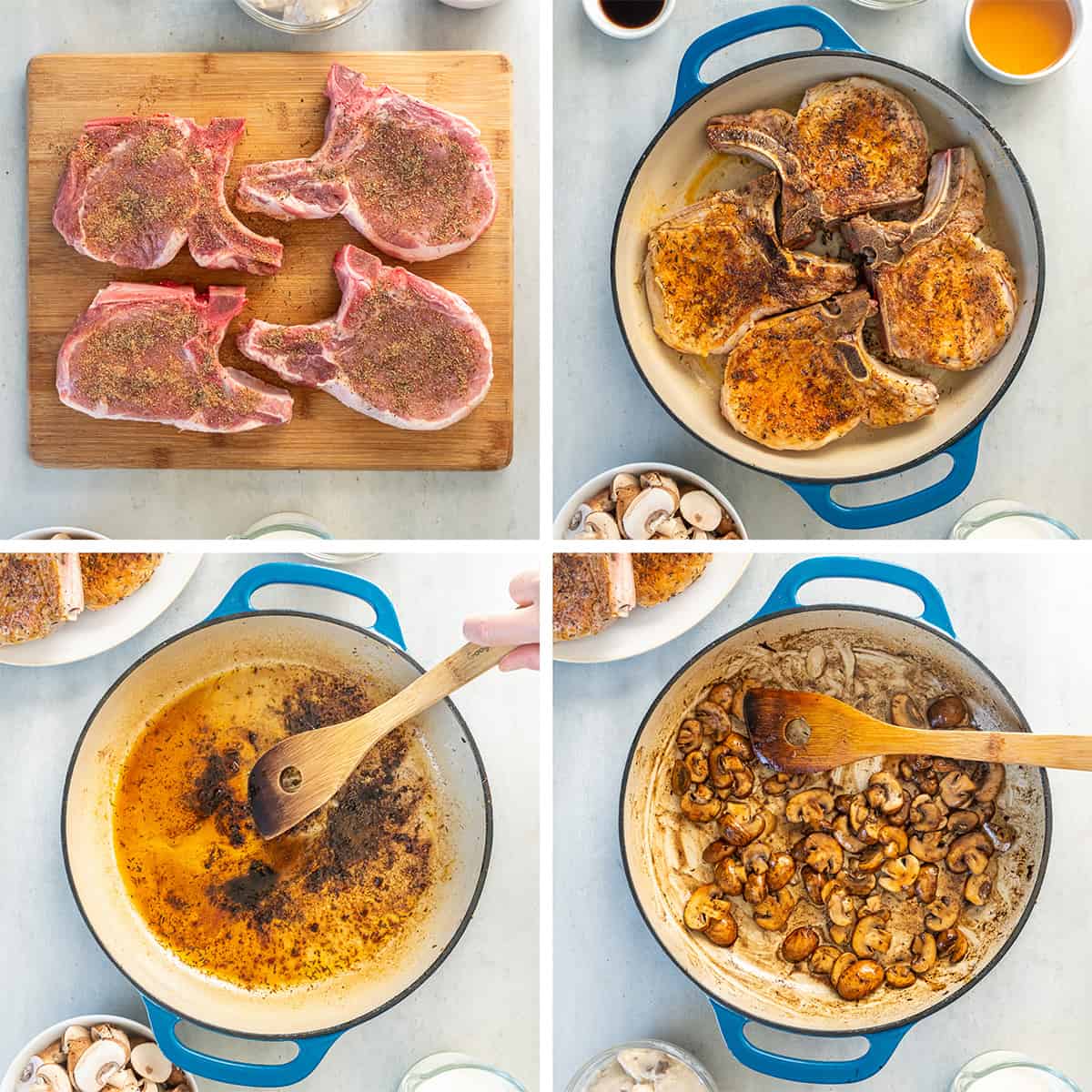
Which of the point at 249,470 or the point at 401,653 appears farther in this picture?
the point at 249,470

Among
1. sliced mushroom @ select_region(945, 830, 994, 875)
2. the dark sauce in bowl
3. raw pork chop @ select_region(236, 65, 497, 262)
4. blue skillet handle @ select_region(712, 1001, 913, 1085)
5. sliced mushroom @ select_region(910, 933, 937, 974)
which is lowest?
blue skillet handle @ select_region(712, 1001, 913, 1085)

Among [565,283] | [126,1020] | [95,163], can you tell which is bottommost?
[126,1020]

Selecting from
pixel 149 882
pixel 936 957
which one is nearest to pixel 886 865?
pixel 936 957

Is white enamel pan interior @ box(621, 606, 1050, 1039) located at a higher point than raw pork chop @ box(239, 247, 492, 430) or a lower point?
lower

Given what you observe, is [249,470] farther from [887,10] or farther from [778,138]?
[887,10]

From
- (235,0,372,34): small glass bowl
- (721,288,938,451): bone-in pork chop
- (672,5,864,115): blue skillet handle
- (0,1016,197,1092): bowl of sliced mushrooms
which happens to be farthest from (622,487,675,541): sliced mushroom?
(0,1016,197,1092): bowl of sliced mushrooms

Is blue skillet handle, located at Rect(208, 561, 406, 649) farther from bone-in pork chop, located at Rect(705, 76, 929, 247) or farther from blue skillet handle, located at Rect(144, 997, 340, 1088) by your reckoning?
bone-in pork chop, located at Rect(705, 76, 929, 247)

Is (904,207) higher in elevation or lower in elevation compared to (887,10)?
lower
